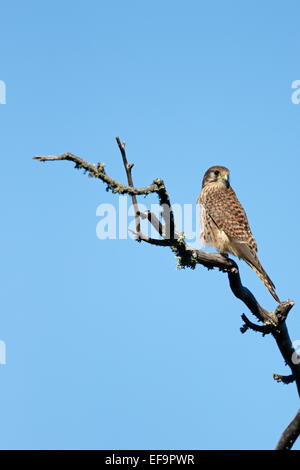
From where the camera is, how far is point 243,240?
7102mm

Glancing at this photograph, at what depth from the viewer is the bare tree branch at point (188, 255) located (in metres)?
4.72

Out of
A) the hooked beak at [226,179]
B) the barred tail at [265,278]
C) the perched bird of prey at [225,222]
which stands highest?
the hooked beak at [226,179]

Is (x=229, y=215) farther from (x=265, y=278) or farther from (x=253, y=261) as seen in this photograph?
(x=265, y=278)

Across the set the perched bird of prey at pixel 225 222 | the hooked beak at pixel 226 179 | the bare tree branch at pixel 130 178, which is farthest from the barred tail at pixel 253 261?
the bare tree branch at pixel 130 178

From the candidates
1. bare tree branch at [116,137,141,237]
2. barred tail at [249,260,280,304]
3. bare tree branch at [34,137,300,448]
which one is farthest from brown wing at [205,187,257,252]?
bare tree branch at [116,137,141,237]

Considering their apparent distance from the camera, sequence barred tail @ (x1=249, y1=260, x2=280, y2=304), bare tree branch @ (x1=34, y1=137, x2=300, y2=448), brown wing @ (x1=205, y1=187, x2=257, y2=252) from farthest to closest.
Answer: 1. brown wing @ (x1=205, y1=187, x2=257, y2=252)
2. barred tail @ (x1=249, y1=260, x2=280, y2=304)
3. bare tree branch @ (x1=34, y1=137, x2=300, y2=448)

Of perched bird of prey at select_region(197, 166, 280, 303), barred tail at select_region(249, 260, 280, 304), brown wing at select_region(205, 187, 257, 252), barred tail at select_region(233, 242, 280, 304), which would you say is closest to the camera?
barred tail at select_region(249, 260, 280, 304)

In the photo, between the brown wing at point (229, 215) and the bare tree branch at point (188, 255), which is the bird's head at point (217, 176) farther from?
the bare tree branch at point (188, 255)

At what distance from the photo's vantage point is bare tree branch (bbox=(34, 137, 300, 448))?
15.5ft

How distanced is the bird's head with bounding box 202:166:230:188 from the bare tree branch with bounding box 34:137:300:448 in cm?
240

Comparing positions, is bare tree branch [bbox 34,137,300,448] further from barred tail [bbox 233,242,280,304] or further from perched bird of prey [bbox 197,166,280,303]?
perched bird of prey [bbox 197,166,280,303]

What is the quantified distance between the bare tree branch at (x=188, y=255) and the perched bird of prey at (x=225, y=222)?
2.89ft
